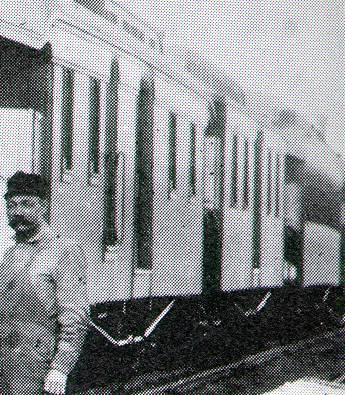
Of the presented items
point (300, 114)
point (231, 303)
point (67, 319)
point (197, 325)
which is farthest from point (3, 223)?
point (300, 114)

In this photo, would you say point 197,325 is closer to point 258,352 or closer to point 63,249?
point 258,352

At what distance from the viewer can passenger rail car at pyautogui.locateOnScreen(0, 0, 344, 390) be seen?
332 centimetres

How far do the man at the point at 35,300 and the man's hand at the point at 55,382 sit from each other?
72 millimetres

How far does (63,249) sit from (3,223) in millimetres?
762

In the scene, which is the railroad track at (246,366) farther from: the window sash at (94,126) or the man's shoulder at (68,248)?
the man's shoulder at (68,248)

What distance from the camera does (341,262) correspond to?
9406 millimetres

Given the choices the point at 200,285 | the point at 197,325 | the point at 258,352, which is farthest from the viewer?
the point at 258,352

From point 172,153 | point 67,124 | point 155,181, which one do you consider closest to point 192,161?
point 172,153

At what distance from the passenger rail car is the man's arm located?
29.2 inches

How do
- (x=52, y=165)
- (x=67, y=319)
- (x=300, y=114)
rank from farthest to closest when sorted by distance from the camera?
(x=300, y=114) < (x=52, y=165) < (x=67, y=319)

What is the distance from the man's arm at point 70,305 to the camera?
2.19 m

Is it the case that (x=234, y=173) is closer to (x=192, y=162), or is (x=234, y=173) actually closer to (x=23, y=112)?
(x=192, y=162)

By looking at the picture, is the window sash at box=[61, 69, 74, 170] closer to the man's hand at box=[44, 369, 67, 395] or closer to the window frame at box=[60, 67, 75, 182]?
the window frame at box=[60, 67, 75, 182]

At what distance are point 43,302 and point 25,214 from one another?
368 millimetres
